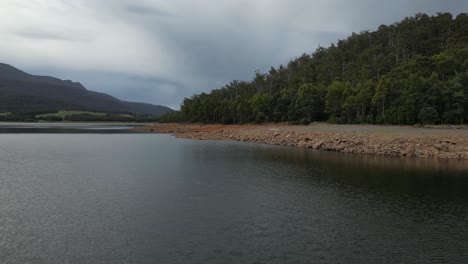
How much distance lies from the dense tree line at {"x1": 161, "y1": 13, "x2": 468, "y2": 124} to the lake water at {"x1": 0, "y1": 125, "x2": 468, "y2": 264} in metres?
34.5

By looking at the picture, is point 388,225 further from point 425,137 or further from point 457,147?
point 425,137

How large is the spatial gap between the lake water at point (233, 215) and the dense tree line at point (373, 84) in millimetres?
34535

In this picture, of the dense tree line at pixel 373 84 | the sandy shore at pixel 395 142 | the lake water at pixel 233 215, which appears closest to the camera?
the lake water at pixel 233 215

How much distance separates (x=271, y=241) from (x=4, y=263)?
8.75 metres

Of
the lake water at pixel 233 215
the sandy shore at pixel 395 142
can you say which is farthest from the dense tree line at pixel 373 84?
the lake water at pixel 233 215

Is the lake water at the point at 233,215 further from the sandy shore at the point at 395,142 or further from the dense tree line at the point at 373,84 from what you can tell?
the dense tree line at the point at 373,84

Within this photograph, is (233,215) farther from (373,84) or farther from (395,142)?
(373,84)

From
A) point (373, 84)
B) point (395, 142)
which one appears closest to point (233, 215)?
point (395, 142)

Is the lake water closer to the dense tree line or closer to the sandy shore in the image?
the sandy shore

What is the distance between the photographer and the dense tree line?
215 feet

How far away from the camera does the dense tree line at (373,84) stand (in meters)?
65.5

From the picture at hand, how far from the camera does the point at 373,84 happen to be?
82.4 m

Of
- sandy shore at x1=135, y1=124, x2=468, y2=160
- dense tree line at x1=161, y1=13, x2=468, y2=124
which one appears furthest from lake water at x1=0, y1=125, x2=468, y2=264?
dense tree line at x1=161, y1=13, x2=468, y2=124

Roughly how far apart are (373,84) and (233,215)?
70985 mm
